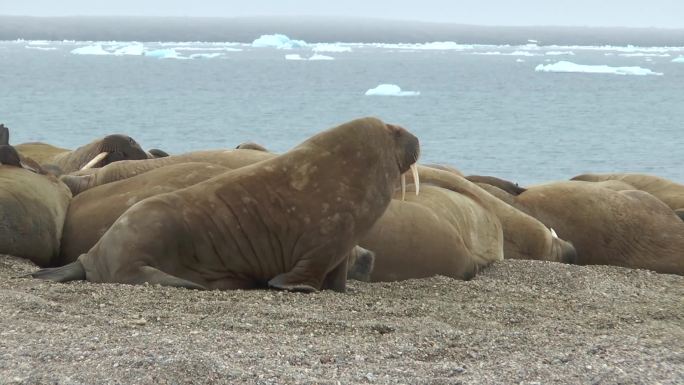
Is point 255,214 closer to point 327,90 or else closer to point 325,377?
point 325,377

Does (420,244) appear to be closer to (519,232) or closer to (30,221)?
(519,232)

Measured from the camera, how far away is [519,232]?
7.13 m

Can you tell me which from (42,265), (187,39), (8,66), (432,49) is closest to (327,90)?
(8,66)

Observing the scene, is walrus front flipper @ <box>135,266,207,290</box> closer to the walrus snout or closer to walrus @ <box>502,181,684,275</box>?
the walrus snout

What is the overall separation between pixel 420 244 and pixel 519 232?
1354 mm

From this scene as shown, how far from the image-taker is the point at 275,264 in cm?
538

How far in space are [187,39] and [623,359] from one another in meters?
140

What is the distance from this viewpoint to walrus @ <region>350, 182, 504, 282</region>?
5.92 metres

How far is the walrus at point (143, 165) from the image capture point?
22.3 feet

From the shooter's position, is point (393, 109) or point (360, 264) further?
point (393, 109)

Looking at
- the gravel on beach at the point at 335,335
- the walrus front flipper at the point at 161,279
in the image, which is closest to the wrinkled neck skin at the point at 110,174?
the gravel on beach at the point at 335,335

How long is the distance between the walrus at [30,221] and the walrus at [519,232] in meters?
2.41

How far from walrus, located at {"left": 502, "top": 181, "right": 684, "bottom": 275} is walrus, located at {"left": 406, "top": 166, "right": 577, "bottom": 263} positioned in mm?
308

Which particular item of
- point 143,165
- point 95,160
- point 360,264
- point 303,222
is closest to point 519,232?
point 360,264
